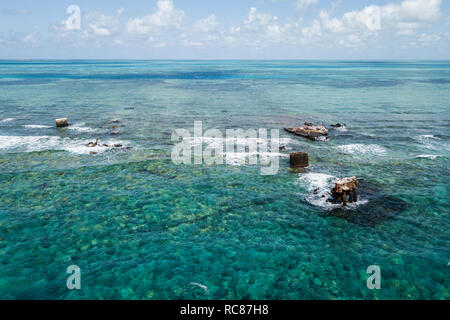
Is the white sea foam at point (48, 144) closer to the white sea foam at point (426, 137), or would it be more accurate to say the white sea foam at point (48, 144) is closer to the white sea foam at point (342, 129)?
the white sea foam at point (342, 129)

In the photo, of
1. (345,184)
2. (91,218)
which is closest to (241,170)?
(345,184)

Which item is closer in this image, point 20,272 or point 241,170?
point 20,272

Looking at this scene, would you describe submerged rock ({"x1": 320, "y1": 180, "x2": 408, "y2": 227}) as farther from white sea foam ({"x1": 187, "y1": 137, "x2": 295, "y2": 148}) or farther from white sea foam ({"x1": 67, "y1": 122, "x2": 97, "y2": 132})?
white sea foam ({"x1": 67, "y1": 122, "x2": 97, "y2": 132})

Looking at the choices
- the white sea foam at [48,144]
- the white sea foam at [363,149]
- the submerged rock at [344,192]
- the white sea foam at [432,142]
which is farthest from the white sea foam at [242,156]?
the white sea foam at [432,142]

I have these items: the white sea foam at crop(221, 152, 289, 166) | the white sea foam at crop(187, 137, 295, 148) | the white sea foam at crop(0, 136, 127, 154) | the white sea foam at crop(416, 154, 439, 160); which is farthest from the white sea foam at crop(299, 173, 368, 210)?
the white sea foam at crop(0, 136, 127, 154)

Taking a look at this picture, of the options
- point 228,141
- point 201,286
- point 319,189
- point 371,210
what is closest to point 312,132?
point 228,141
